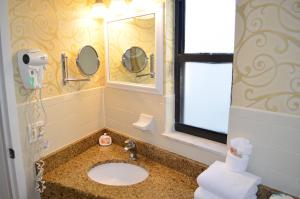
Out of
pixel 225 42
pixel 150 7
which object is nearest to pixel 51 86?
pixel 150 7

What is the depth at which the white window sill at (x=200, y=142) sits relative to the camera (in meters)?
1.31

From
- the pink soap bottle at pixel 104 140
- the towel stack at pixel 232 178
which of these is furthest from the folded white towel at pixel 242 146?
the pink soap bottle at pixel 104 140

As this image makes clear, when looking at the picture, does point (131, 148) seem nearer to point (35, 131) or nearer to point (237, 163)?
point (35, 131)

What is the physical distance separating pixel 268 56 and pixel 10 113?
4.44 ft

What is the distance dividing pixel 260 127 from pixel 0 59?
4.48 ft

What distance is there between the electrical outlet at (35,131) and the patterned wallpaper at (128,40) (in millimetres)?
660

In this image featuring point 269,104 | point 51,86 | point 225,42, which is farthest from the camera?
point 51,86

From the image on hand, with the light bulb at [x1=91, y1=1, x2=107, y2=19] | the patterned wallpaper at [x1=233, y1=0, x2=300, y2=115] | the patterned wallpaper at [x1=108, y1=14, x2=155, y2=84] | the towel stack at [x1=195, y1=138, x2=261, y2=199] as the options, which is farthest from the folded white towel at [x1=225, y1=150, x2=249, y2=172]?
the light bulb at [x1=91, y1=1, x2=107, y2=19]

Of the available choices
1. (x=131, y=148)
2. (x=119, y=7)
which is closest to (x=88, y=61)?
(x=119, y=7)

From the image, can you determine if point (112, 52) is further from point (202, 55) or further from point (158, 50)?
point (202, 55)

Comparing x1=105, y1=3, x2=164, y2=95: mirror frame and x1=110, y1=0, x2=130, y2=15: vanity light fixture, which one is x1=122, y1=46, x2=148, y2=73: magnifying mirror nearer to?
x1=105, y1=3, x2=164, y2=95: mirror frame

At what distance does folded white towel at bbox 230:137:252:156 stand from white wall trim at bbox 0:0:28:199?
1.19 m

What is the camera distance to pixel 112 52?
179cm

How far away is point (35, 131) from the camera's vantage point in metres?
1.39
